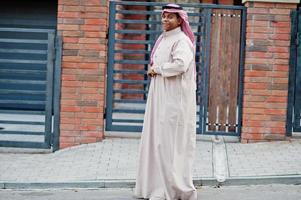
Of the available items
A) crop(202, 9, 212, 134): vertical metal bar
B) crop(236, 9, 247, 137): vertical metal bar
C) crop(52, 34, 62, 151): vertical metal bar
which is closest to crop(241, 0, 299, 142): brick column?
crop(236, 9, 247, 137): vertical metal bar

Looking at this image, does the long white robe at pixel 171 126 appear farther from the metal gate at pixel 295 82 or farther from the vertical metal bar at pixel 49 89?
the metal gate at pixel 295 82

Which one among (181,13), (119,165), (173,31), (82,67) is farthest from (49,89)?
(181,13)

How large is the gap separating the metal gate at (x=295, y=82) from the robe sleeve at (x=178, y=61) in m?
3.44

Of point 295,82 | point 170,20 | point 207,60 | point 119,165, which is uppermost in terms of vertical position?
point 170,20

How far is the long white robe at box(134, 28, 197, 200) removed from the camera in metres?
6.46

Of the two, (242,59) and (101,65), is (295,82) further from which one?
(101,65)

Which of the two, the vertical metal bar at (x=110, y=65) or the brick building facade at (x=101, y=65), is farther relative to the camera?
the vertical metal bar at (x=110, y=65)

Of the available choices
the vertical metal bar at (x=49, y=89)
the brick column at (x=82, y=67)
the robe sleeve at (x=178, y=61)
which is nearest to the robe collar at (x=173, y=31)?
the robe sleeve at (x=178, y=61)

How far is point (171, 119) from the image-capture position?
6.50 m

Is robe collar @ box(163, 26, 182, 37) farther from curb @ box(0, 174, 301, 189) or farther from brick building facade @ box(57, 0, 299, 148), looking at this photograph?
brick building facade @ box(57, 0, 299, 148)

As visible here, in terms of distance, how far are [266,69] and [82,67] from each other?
9.31 feet

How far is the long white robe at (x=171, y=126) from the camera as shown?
6457 mm

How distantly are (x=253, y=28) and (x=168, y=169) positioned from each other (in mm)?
3714

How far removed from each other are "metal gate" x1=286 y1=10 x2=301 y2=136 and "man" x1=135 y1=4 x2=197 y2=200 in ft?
10.8
